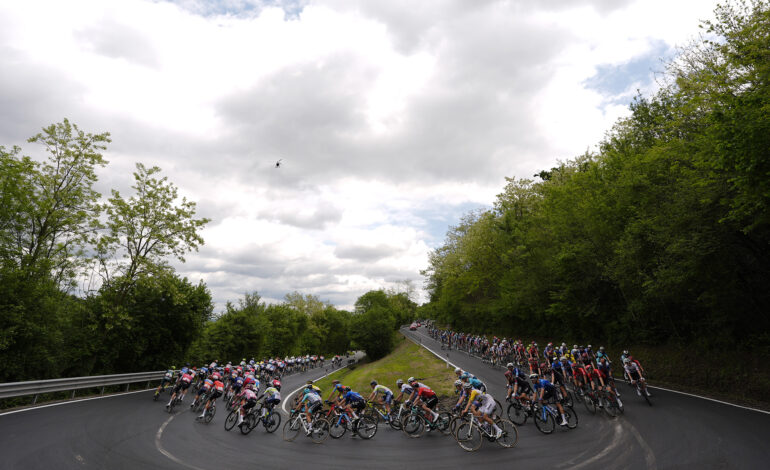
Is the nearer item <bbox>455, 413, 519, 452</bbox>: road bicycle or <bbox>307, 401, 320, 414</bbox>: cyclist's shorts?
<bbox>455, 413, 519, 452</bbox>: road bicycle

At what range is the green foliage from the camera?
38.1 ft

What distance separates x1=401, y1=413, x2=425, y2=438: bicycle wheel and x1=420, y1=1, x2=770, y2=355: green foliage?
40.0 feet

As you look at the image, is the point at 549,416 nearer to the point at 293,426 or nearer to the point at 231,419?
the point at 293,426

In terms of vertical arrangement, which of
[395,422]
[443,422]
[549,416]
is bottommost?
[395,422]

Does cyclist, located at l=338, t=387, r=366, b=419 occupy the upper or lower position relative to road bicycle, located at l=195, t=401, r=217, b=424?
upper

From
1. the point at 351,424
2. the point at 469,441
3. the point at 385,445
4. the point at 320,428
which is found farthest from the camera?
the point at 351,424

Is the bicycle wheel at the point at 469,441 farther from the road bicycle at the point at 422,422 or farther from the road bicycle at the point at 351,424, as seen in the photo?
the road bicycle at the point at 351,424

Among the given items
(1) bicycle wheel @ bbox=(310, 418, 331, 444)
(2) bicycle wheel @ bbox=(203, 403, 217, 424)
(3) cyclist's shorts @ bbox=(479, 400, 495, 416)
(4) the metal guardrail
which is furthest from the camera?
(2) bicycle wheel @ bbox=(203, 403, 217, 424)

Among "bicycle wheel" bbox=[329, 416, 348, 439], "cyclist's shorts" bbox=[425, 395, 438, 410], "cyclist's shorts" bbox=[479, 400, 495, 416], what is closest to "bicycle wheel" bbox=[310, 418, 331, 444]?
"bicycle wheel" bbox=[329, 416, 348, 439]

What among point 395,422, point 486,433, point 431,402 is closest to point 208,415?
point 395,422

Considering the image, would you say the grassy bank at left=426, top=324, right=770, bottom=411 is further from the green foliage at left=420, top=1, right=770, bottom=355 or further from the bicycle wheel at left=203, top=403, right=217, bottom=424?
the bicycle wheel at left=203, top=403, right=217, bottom=424

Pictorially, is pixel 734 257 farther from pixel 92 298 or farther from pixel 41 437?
pixel 92 298

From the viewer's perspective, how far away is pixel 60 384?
13570 mm

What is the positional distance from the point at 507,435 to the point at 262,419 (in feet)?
26.2
